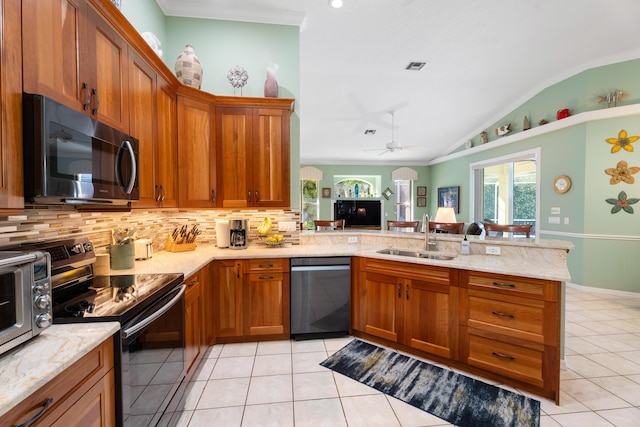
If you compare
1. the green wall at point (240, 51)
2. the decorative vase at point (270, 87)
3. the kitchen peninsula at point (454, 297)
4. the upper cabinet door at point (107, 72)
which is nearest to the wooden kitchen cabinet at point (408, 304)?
the kitchen peninsula at point (454, 297)

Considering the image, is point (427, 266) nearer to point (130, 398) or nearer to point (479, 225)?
point (130, 398)

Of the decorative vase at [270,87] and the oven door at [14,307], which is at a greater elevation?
the decorative vase at [270,87]

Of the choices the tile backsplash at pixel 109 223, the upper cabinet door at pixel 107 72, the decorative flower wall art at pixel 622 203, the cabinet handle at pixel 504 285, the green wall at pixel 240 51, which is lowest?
the cabinet handle at pixel 504 285

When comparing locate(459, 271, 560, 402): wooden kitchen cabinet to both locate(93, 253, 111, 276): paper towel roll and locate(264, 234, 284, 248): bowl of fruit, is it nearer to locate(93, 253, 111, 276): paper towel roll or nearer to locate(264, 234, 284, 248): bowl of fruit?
locate(264, 234, 284, 248): bowl of fruit

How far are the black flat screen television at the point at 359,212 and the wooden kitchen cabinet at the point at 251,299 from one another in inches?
267

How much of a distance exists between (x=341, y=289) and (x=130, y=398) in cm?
185

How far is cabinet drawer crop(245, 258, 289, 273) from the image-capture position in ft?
8.56

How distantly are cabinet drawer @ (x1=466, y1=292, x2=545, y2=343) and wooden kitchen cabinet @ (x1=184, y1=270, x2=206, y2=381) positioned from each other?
6.80ft

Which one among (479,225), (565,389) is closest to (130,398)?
(565,389)

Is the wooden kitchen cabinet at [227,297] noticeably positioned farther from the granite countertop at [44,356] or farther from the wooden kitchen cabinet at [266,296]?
the granite countertop at [44,356]

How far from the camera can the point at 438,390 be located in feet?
6.61

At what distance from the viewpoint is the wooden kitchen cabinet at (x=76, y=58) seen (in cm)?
111

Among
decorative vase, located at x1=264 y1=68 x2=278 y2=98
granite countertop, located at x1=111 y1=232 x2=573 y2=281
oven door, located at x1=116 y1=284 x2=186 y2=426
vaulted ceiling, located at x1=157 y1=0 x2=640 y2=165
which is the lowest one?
oven door, located at x1=116 y1=284 x2=186 y2=426

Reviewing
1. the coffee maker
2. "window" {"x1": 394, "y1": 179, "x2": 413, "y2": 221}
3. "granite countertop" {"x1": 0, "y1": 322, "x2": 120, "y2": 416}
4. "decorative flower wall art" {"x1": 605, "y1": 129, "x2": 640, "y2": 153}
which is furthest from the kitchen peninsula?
"window" {"x1": 394, "y1": 179, "x2": 413, "y2": 221}
